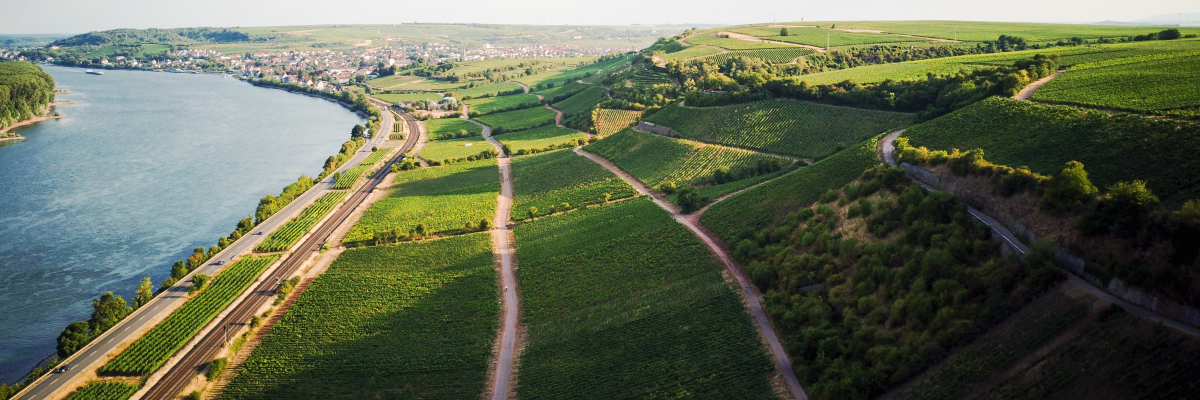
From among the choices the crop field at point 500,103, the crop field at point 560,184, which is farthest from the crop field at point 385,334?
the crop field at point 500,103

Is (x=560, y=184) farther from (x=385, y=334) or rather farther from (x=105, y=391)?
(x=105, y=391)

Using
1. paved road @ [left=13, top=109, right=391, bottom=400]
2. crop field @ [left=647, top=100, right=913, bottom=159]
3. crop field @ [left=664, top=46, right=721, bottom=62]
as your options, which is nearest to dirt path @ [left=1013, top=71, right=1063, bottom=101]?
crop field @ [left=647, top=100, right=913, bottom=159]

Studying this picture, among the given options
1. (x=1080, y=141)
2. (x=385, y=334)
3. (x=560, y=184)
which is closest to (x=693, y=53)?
(x=560, y=184)

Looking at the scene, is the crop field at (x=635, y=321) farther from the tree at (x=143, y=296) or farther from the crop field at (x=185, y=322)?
the tree at (x=143, y=296)

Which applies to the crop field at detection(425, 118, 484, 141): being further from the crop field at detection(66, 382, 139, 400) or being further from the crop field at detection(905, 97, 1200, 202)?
the crop field at detection(905, 97, 1200, 202)

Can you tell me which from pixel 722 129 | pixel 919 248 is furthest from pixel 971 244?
pixel 722 129
